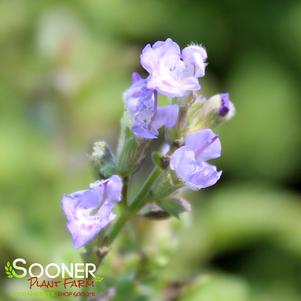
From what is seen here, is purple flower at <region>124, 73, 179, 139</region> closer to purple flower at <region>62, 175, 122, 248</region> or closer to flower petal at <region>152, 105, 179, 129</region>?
flower petal at <region>152, 105, 179, 129</region>

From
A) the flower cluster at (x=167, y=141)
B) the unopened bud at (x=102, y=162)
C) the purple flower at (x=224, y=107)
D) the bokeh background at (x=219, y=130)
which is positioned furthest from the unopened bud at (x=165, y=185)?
the bokeh background at (x=219, y=130)

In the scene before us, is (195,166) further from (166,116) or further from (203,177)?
(166,116)

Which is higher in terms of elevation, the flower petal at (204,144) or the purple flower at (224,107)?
the purple flower at (224,107)

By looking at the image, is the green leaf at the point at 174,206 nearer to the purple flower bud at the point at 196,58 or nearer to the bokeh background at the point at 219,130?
the purple flower bud at the point at 196,58

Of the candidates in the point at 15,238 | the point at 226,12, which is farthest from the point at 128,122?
the point at 226,12

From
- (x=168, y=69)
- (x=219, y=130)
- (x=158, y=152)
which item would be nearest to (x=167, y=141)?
(x=158, y=152)

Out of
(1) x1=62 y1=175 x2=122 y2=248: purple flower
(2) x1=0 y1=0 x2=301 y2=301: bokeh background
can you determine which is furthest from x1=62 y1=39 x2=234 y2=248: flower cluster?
(2) x1=0 y1=0 x2=301 y2=301: bokeh background

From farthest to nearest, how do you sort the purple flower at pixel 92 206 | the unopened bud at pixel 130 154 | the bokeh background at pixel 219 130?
the bokeh background at pixel 219 130
the unopened bud at pixel 130 154
the purple flower at pixel 92 206
